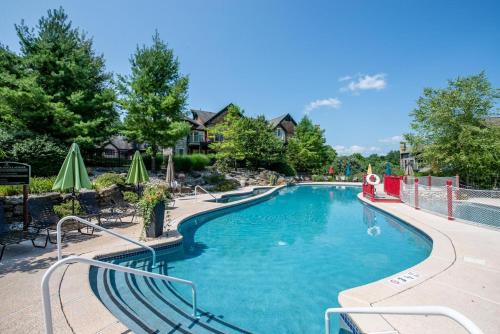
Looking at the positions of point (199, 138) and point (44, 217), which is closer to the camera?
point (44, 217)

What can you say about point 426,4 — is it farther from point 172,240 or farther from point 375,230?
point 172,240

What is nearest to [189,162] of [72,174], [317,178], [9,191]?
[9,191]

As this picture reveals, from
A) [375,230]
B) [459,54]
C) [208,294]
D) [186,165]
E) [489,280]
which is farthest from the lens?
[186,165]

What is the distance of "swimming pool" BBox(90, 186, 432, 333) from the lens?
154 inches

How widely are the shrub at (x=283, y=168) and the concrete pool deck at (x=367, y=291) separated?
1002 inches

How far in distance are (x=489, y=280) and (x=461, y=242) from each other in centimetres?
252

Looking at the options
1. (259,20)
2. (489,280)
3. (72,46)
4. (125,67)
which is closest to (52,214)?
(489,280)

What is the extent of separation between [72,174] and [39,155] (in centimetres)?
928

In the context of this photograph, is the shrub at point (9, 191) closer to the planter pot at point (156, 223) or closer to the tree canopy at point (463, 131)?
the planter pot at point (156, 223)

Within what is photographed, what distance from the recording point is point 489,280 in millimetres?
4297

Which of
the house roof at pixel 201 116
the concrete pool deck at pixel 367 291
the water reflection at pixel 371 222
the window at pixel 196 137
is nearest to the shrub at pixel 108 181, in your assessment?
the concrete pool deck at pixel 367 291

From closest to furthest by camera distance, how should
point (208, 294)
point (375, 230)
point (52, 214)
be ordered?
1. point (208, 294)
2. point (52, 214)
3. point (375, 230)

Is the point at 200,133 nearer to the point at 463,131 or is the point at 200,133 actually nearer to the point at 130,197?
the point at 130,197

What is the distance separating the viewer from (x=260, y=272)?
5.91m
